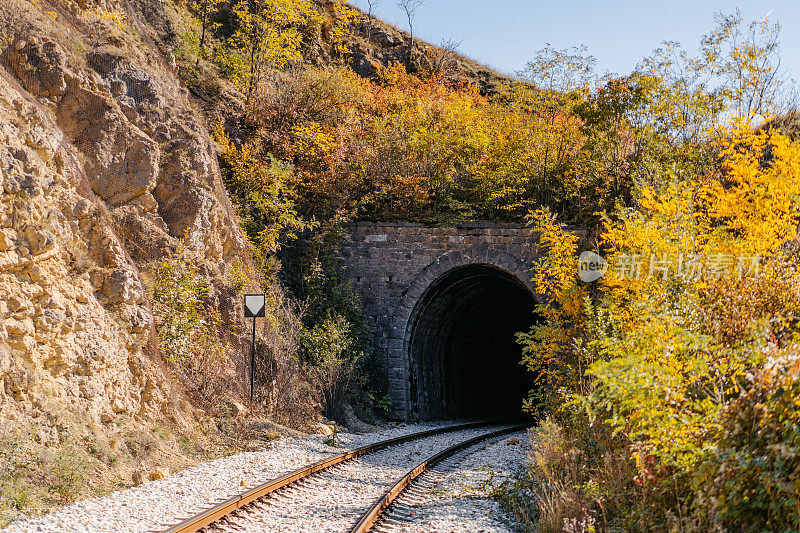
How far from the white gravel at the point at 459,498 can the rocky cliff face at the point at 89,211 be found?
3886mm

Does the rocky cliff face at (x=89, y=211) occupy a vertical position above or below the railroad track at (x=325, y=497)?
above

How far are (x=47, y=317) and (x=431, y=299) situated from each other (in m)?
11.0

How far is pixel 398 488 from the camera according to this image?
316 inches

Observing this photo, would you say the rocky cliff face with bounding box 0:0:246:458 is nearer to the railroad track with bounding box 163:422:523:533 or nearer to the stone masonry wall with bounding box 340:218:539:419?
the railroad track with bounding box 163:422:523:533

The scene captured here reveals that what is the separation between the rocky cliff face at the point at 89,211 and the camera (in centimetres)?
755

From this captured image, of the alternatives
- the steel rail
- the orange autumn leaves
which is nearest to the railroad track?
the steel rail

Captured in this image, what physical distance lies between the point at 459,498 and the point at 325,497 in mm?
1791

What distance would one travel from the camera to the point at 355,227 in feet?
55.3

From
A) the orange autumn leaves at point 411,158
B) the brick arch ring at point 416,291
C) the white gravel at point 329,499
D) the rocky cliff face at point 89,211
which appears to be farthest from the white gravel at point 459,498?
the orange autumn leaves at point 411,158

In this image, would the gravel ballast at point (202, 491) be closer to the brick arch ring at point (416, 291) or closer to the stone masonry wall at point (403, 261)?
the brick arch ring at point (416, 291)

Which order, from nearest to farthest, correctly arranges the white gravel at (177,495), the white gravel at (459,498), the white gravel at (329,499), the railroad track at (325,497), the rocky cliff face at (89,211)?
1. the white gravel at (177,495)
2. the railroad track at (325,497)
3. the white gravel at (329,499)
4. the white gravel at (459,498)
5. the rocky cliff face at (89,211)

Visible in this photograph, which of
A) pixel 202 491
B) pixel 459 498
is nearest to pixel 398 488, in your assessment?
pixel 459 498

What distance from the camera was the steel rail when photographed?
250 inches

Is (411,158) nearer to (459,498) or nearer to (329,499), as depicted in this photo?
(459,498)
